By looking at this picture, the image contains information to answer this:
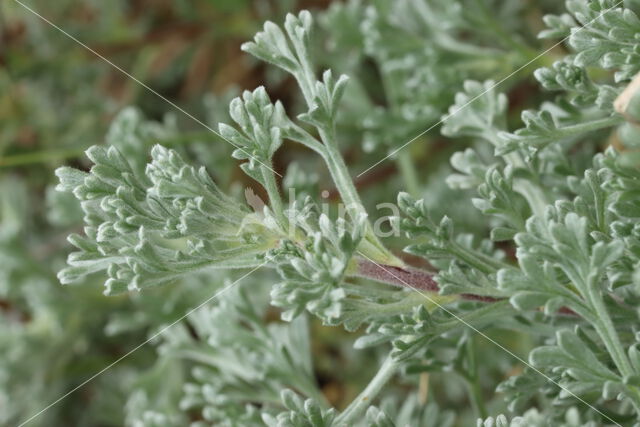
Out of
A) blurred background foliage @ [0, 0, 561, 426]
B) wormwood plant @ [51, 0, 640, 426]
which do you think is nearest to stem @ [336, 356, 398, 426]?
wormwood plant @ [51, 0, 640, 426]

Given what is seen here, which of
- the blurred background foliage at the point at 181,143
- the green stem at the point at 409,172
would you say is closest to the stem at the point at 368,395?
the blurred background foliage at the point at 181,143

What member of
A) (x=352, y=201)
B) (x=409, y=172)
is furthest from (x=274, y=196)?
(x=409, y=172)

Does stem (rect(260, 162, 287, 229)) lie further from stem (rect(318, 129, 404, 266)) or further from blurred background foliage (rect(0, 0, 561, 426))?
blurred background foliage (rect(0, 0, 561, 426))

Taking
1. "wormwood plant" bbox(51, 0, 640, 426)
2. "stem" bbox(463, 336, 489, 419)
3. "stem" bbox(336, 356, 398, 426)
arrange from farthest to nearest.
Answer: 1. "stem" bbox(463, 336, 489, 419)
2. "stem" bbox(336, 356, 398, 426)
3. "wormwood plant" bbox(51, 0, 640, 426)

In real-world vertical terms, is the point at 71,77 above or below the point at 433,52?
above

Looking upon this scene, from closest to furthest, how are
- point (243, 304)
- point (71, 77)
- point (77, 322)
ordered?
point (243, 304) < point (77, 322) < point (71, 77)

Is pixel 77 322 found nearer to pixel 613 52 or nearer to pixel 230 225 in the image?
pixel 230 225

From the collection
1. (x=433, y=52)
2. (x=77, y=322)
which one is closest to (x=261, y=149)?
(x=433, y=52)

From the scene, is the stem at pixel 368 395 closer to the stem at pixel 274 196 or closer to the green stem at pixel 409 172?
the stem at pixel 274 196
